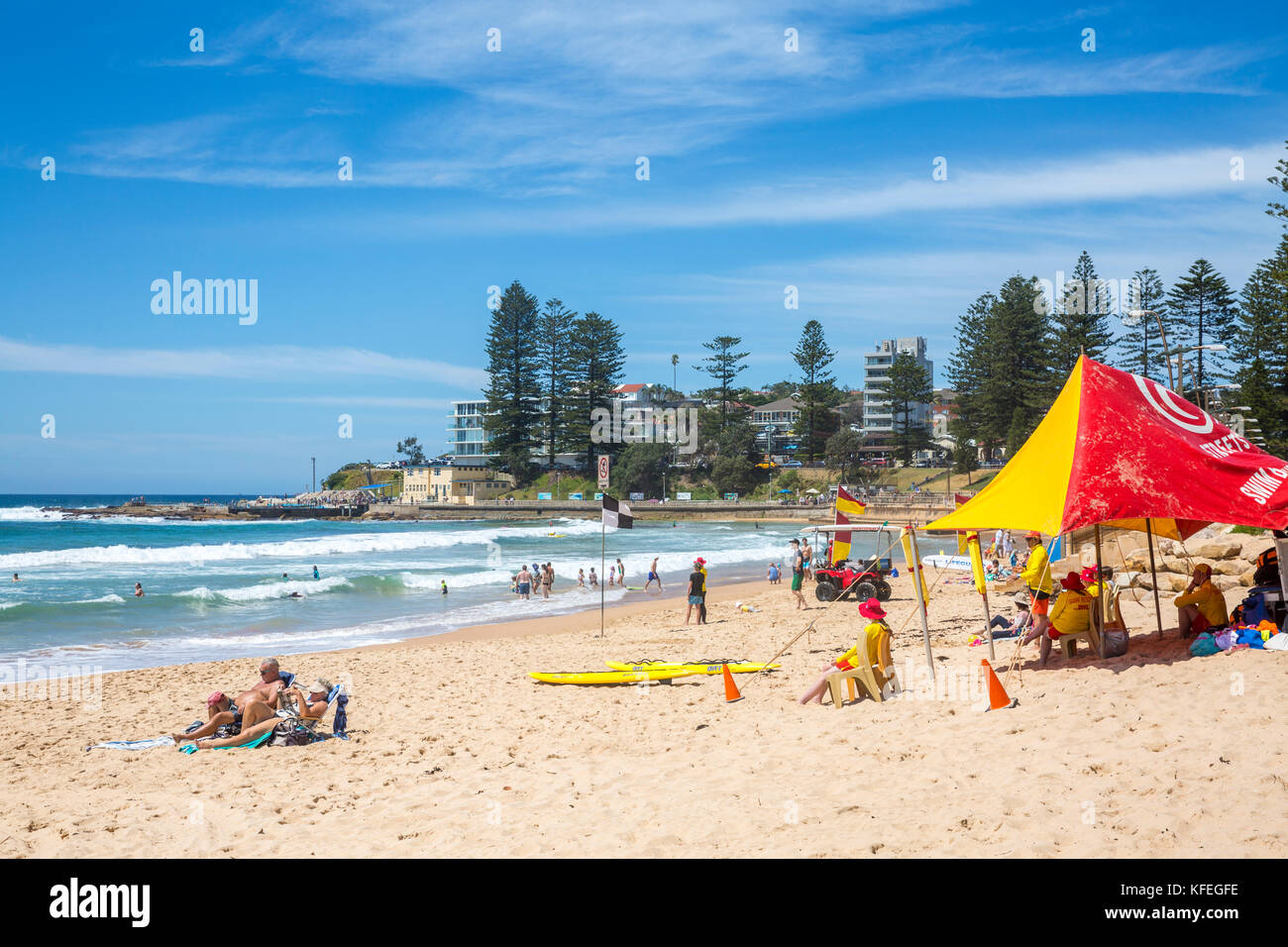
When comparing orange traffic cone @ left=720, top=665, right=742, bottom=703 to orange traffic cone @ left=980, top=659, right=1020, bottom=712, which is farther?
orange traffic cone @ left=720, top=665, right=742, bottom=703

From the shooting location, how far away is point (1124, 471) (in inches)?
325

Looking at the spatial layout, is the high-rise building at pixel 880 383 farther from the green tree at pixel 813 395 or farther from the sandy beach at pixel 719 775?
the sandy beach at pixel 719 775

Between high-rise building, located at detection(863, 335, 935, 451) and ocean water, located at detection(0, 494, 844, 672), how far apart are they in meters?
46.7

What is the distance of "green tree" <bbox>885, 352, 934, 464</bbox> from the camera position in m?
81.8

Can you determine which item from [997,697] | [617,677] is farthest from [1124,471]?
[617,677]

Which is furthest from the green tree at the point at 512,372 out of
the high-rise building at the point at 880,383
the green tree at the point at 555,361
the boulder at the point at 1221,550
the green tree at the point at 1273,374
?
the boulder at the point at 1221,550

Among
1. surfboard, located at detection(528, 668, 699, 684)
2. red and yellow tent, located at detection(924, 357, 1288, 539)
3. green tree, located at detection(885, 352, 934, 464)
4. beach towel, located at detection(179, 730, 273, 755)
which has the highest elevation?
green tree, located at detection(885, 352, 934, 464)

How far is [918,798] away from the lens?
5750 mm

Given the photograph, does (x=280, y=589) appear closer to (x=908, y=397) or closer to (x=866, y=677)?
(x=866, y=677)

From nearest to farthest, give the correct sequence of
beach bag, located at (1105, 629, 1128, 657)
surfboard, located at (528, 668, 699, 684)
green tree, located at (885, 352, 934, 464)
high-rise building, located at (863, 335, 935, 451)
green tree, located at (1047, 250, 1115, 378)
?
1. beach bag, located at (1105, 629, 1128, 657)
2. surfboard, located at (528, 668, 699, 684)
3. green tree, located at (1047, 250, 1115, 378)
4. green tree, located at (885, 352, 934, 464)
5. high-rise building, located at (863, 335, 935, 451)

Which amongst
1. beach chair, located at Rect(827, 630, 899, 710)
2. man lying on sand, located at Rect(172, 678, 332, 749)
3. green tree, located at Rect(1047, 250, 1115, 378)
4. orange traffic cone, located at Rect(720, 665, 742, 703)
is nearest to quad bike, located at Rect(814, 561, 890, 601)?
orange traffic cone, located at Rect(720, 665, 742, 703)

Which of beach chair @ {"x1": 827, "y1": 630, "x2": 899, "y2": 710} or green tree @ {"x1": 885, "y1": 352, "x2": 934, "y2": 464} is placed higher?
green tree @ {"x1": 885, "y1": 352, "x2": 934, "y2": 464}

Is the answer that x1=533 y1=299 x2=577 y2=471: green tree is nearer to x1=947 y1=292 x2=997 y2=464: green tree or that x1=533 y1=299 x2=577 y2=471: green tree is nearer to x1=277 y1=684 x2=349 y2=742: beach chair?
x1=947 y1=292 x2=997 y2=464: green tree

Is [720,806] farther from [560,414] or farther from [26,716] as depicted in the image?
[560,414]
